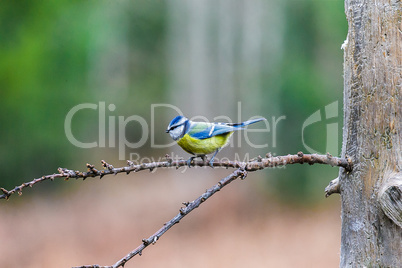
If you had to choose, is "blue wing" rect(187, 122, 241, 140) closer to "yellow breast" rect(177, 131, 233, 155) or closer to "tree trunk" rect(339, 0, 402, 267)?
"yellow breast" rect(177, 131, 233, 155)

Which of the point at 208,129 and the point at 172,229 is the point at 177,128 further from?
the point at 172,229

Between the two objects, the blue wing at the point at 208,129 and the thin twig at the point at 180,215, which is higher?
the blue wing at the point at 208,129

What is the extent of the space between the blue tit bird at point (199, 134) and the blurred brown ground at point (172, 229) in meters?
3.96

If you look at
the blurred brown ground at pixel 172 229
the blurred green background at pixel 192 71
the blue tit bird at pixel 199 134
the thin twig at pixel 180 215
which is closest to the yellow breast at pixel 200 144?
the blue tit bird at pixel 199 134

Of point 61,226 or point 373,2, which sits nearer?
point 373,2

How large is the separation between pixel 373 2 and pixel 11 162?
7.61 metres

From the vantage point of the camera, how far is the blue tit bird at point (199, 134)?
276cm

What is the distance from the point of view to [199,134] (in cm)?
278

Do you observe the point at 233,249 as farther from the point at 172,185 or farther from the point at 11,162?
the point at 11,162

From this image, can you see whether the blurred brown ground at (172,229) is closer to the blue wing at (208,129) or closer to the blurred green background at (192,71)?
the blurred green background at (192,71)

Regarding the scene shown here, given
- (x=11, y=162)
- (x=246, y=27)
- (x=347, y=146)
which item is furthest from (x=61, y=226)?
(x=347, y=146)

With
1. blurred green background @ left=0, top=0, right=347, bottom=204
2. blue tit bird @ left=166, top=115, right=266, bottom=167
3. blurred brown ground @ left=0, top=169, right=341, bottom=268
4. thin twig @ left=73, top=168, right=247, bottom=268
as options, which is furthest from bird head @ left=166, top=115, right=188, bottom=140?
blurred green background @ left=0, top=0, right=347, bottom=204

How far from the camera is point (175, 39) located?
9.74m

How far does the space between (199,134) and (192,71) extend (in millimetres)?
6048
